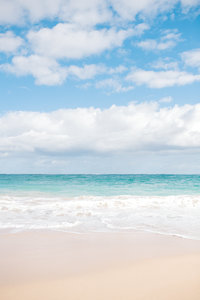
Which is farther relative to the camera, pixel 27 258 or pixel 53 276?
pixel 27 258

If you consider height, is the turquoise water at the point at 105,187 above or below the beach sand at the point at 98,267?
below

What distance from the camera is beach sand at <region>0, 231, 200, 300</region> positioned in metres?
3.41

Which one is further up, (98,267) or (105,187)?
(98,267)

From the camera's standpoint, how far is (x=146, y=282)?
3709 mm

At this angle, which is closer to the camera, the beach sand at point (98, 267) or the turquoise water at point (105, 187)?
the beach sand at point (98, 267)

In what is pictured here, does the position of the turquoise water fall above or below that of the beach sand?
below

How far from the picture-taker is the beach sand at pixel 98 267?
3.41 metres

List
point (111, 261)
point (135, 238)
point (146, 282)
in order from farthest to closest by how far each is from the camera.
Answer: point (135, 238)
point (111, 261)
point (146, 282)

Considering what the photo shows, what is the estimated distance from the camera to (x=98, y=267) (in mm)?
4289

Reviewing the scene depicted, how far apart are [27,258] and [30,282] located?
114 centimetres

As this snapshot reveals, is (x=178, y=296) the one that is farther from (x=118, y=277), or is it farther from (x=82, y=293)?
(x=82, y=293)

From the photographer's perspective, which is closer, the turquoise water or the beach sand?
the beach sand

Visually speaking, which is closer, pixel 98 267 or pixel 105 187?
pixel 98 267

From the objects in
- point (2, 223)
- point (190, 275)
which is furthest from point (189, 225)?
point (2, 223)
